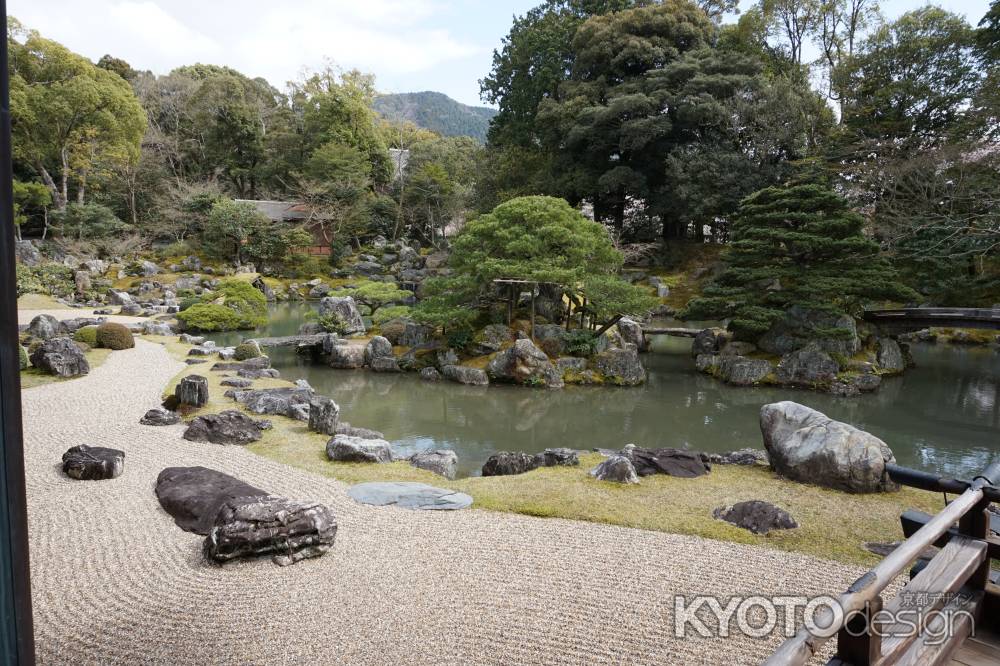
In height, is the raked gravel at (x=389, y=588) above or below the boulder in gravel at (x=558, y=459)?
above

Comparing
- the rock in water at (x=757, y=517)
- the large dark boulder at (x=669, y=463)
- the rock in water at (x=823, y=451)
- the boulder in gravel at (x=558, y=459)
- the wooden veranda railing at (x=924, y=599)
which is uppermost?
the wooden veranda railing at (x=924, y=599)

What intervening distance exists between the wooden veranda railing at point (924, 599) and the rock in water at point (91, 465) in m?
6.51

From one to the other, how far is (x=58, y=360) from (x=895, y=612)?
42.1ft

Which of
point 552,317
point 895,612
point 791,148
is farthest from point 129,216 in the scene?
point 895,612

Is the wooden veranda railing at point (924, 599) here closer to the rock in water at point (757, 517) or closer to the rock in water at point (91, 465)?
the rock in water at point (757, 517)

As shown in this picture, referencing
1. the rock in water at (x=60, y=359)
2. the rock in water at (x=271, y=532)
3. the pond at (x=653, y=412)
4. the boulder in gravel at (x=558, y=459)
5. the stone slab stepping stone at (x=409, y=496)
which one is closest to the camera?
the rock in water at (x=271, y=532)

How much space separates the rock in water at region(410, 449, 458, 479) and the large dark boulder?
2228 millimetres

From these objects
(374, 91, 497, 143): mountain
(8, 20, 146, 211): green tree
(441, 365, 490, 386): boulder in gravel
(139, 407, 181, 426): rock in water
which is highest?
(374, 91, 497, 143): mountain

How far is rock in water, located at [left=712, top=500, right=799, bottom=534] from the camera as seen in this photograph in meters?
5.00

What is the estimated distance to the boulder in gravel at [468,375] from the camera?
13.5 m

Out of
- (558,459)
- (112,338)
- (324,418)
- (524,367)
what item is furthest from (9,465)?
(112,338)

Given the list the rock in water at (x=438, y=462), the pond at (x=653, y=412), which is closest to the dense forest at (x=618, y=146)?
the pond at (x=653, y=412)

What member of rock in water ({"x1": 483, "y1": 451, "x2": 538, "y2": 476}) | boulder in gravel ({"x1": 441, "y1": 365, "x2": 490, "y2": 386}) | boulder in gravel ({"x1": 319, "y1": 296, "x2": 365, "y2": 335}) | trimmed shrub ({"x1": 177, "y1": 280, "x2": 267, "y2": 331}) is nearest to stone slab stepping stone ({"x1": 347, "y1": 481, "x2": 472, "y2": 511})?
rock in water ({"x1": 483, "y1": 451, "x2": 538, "y2": 476})

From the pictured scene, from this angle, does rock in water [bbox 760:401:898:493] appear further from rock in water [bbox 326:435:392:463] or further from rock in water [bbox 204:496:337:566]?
rock in water [bbox 204:496:337:566]
